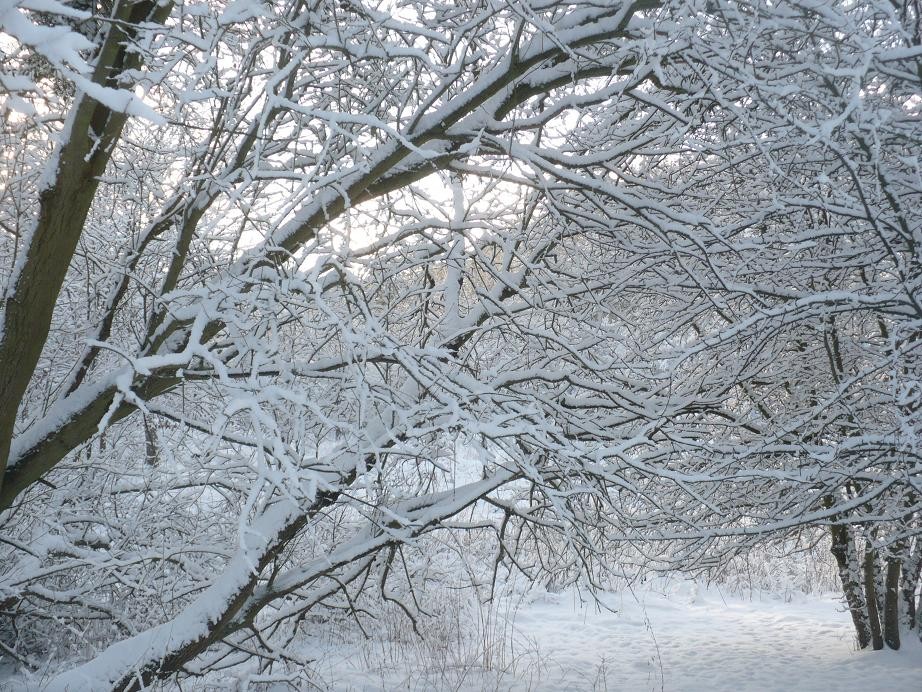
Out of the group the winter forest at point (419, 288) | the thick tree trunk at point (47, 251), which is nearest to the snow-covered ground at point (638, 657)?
the winter forest at point (419, 288)

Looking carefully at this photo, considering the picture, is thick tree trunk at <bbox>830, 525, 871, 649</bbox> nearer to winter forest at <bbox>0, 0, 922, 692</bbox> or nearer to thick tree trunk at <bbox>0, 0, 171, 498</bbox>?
winter forest at <bbox>0, 0, 922, 692</bbox>

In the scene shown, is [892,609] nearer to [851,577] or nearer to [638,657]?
[851,577]

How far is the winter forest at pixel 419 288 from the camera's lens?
8.31 ft

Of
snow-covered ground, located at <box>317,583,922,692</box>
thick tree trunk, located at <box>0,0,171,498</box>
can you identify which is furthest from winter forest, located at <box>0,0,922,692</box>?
snow-covered ground, located at <box>317,583,922,692</box>

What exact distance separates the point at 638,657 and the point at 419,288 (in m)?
5.41

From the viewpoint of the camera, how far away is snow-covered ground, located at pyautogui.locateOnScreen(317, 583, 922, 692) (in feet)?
20.4

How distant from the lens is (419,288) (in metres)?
4.30

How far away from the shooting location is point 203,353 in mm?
2219

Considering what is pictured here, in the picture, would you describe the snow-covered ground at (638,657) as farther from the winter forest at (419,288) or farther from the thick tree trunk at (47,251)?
the thick tree trunk at (47,251)

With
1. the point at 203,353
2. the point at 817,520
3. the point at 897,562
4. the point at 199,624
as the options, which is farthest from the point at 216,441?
the point at 897,562

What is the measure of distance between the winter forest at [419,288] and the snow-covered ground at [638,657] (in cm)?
12

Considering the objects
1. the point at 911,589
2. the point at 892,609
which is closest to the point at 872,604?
the point at 892,609

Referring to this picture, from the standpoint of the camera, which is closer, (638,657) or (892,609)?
(892,609)

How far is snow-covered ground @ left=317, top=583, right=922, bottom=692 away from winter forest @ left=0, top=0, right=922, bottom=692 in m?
0.12
